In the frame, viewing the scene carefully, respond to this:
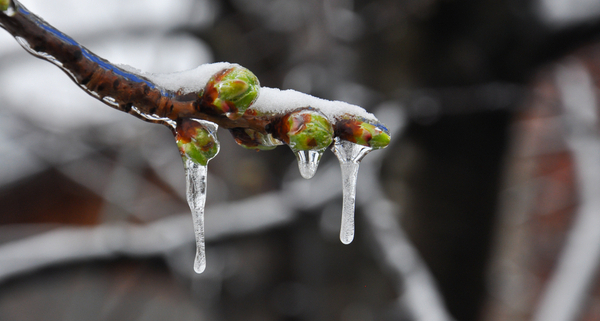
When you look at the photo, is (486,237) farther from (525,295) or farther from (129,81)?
(525,295)

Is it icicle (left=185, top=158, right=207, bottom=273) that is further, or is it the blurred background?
the blurred background

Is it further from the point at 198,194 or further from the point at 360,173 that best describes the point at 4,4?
the point at 360,173

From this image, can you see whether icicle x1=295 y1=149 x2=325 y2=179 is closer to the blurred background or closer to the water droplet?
the water droplet

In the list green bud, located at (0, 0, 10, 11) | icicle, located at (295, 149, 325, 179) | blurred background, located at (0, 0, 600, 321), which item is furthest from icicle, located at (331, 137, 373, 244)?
A: blurred background, located at (0, 0, 600, 321)

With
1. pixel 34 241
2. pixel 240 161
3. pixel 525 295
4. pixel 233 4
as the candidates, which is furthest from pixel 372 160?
pixel 525 295

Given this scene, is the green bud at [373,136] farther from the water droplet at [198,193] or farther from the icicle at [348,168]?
the water droplet at [198,193]

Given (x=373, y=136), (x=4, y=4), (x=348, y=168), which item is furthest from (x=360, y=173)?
(x=4, y=4)
